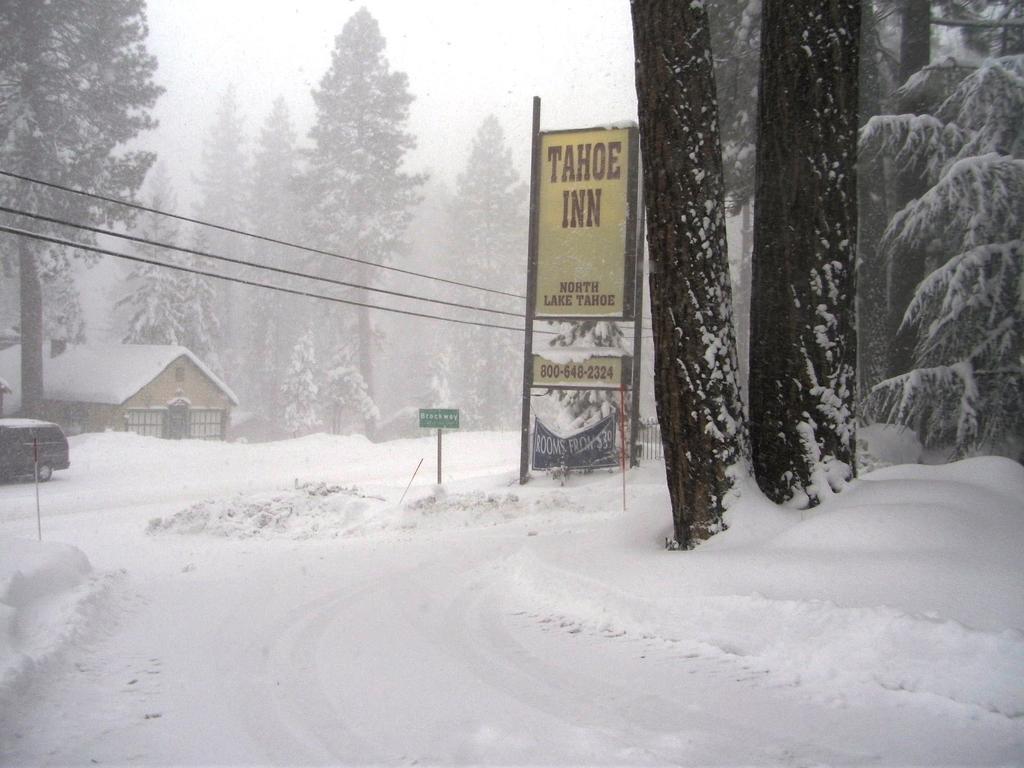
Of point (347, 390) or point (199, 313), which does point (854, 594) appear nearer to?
point (347, 390)

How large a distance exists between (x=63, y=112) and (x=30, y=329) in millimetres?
9087

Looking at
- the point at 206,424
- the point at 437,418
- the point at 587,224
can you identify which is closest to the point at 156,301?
the point at 206,424

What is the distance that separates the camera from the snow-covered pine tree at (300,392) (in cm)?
5231

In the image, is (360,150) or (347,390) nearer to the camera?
(360,150)

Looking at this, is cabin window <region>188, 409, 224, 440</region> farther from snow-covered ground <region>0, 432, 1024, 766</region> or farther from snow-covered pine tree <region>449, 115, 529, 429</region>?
snow-covered ground <region>0, 432, 1024, 766</region>

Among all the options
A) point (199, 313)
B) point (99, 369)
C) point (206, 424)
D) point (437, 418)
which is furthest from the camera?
point (199, 313)

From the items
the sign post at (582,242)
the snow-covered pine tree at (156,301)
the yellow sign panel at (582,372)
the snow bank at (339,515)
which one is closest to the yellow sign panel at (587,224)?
the sign post at (582,242)

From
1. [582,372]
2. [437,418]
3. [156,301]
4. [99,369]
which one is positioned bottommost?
[437,418]

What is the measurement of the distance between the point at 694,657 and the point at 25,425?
22.7 metres

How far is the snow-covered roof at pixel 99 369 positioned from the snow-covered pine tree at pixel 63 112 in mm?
4969

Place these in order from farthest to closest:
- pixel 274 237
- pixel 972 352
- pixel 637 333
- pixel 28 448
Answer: pixel 274 237
pixel 28 448
pixel 637 333
pixel 972 352

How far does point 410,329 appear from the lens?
79.0 meters

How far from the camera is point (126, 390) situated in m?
37.2

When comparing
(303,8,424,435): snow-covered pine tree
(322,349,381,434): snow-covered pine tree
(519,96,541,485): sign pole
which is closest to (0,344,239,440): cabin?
(322,349,381,434): snow-covered pine tree
